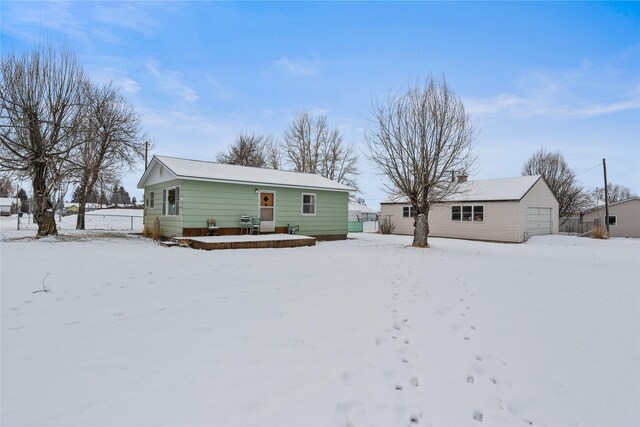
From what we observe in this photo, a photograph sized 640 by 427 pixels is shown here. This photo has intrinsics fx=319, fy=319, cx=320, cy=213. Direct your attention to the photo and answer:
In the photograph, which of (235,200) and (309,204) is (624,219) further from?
(235,200)

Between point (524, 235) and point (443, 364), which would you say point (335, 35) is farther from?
point (524, 235)

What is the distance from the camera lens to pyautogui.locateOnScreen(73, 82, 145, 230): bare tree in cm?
1678

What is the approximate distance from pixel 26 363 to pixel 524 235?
73.4ft

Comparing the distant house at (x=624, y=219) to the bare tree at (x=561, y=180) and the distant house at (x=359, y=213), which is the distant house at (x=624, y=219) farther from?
the distant house at (x=359, y=213)

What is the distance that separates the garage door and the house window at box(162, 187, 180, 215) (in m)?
20.0

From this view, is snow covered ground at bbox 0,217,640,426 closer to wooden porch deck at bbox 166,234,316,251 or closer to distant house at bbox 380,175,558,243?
wooden porch deck at bbox 166,234,316,251

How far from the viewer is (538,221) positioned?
20.9 meters

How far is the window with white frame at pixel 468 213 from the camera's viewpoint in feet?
67.7

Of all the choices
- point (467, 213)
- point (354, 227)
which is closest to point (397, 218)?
point (354, 227)

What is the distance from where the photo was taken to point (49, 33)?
1292cm

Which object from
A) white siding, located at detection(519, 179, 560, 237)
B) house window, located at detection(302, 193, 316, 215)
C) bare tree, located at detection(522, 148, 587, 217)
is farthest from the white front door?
bare tree, located at detection(522, 148, 587, 217)

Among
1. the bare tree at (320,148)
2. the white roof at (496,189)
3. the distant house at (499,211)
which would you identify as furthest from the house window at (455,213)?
the bare tree at (320,148)

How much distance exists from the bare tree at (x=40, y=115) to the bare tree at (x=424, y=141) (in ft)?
43.1

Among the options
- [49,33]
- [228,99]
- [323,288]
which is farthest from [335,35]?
[323,288]
